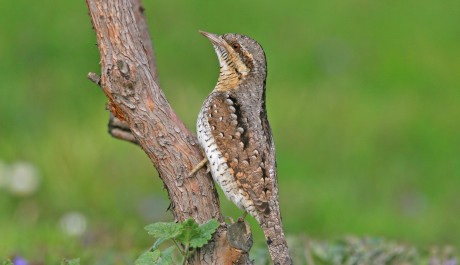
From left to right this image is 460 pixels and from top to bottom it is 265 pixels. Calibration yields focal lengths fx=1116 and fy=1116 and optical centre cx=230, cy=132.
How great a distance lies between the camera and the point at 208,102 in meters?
4.98

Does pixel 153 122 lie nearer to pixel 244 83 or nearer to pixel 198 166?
pixel 198 166

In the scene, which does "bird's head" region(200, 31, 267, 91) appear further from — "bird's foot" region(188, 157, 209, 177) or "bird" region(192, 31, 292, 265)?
"bird's foot" region(188, 157, 209, 177)

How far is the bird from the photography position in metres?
4.71

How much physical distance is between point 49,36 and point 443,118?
145 inches

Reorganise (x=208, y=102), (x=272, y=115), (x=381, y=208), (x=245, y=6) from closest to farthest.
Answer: (x=208, y=102) → (x=381, y=208) → (x=272, y=115) → (x=245, y=6)

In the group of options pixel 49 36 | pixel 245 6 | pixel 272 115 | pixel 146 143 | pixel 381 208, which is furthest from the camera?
pixel 245 6

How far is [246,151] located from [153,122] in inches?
18.1

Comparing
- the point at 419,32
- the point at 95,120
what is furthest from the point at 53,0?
the point at 419,32

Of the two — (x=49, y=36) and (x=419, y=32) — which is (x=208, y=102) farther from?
(x=419, y=32)

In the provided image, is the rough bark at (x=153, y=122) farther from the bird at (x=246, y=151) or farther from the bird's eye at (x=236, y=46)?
the bird's eye at (x=236, y=46)

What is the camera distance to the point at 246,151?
482 cm

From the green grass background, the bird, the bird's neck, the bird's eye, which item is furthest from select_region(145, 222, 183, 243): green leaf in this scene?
the green grass background

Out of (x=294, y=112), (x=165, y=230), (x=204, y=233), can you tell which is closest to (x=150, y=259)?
(x=165, y=230)

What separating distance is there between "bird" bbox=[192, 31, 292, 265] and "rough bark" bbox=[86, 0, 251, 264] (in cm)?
12
